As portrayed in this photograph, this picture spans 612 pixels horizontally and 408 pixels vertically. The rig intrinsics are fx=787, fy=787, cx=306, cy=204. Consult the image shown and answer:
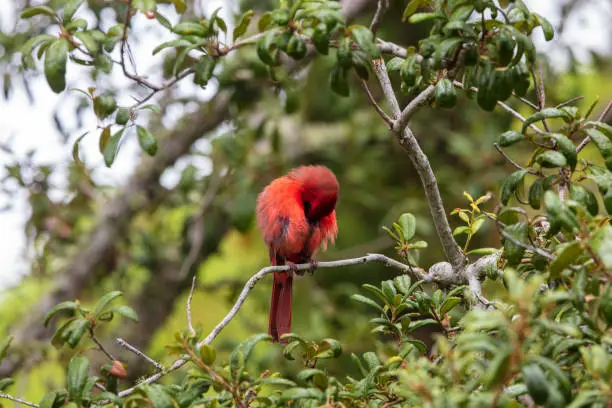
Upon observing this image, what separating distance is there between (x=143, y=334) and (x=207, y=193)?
1.46 metres

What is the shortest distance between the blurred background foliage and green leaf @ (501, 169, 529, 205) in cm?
206

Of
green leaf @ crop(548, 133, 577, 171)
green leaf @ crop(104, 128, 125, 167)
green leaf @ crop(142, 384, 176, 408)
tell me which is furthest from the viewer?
green leaf @ crop(104, 128, 125, 167)

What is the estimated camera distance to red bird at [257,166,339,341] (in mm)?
3766

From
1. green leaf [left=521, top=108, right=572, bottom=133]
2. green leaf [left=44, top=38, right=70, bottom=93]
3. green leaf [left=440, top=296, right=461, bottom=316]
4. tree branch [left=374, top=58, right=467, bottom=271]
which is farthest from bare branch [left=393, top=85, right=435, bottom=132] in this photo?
green leaf [left=44, top=38, right=70, bottom=93]

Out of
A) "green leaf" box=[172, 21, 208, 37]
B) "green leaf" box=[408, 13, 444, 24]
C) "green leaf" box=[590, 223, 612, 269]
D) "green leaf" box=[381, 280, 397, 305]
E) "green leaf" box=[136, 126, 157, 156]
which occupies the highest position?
"green leaf" box=[408, 13, 444, 24]

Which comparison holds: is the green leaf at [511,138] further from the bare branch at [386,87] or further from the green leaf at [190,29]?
the green leaf at [190,29]

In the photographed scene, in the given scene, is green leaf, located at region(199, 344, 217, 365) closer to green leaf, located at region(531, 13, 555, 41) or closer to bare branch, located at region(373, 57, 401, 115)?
bare branch, located at region(373, 57, 401, 115)

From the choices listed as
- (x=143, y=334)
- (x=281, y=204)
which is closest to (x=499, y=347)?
(x=281, y=204)

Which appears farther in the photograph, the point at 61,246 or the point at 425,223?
the point at 425,223

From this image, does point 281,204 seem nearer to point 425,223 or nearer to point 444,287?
point 444,287

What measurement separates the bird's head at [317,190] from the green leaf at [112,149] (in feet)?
3.86

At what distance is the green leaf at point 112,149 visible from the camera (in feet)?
9.05

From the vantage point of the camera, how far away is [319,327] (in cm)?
530

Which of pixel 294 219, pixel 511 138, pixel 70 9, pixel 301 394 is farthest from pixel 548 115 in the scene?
pixel 294 219
